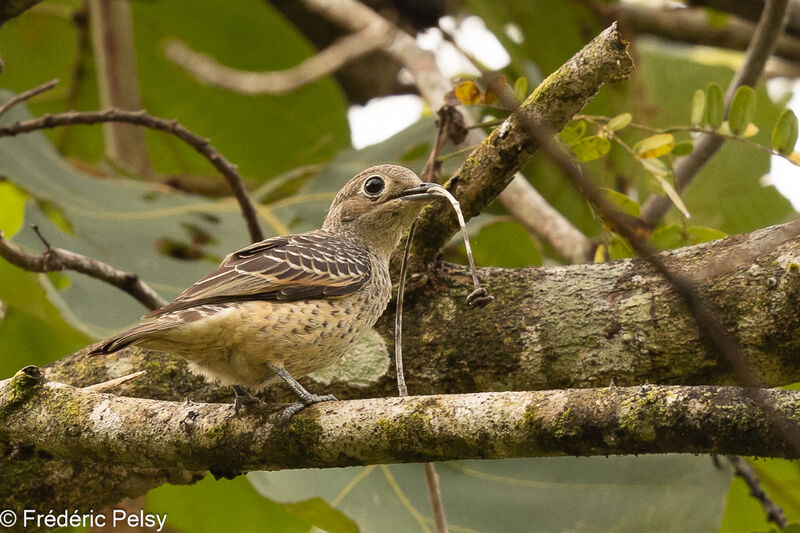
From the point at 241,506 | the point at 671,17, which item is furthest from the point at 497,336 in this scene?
the point at 671,17

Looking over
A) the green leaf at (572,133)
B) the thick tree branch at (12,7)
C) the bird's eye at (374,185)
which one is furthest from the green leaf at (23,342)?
the green leaf at (572,133)

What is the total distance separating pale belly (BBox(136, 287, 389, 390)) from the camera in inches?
122

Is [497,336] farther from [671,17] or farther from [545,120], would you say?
[671,17]

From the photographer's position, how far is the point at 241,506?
197 inches

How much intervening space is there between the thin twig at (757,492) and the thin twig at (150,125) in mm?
2659

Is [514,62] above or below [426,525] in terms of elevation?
above

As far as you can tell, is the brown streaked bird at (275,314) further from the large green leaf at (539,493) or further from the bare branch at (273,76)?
the bare branch at (273,76)

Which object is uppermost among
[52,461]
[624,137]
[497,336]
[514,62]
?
[514,62]

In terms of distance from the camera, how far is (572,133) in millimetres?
3719

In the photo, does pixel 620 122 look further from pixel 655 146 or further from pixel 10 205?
pixel 10 205

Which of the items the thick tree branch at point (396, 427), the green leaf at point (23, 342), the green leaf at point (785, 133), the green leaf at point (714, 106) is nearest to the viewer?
the thick tree branch at point (396, 427)

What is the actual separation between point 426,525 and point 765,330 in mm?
1848

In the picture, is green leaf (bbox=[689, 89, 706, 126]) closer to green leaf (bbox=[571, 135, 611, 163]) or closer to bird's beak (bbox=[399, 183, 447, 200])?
green leaf (bbox=[571, 135, 611, 163])

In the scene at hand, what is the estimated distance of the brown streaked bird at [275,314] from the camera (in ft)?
10.0
